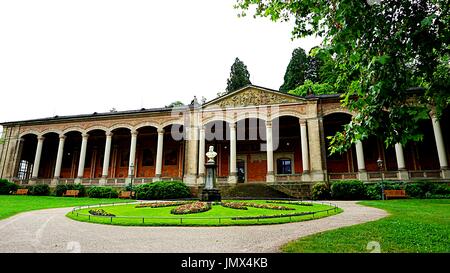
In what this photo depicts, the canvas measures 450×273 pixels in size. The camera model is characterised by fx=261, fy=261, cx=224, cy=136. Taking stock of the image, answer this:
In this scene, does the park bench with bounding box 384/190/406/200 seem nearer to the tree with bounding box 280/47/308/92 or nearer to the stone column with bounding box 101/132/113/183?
the stone column with bounding box 101/132/113/183

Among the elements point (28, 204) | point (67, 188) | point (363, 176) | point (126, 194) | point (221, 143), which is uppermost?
point (221, 143)

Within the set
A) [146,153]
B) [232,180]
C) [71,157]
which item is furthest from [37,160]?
[232,180]

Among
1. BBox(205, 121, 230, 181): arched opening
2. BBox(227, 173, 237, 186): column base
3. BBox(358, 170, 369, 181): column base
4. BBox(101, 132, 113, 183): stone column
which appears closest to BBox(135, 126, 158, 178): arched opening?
BBox(101, 132, 113, 183): stone column

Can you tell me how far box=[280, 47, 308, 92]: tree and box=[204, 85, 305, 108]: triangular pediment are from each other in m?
20.8

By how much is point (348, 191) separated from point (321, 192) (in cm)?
188

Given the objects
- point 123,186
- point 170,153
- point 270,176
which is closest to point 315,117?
point 270,176

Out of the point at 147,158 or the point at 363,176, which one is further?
the point at 147,158

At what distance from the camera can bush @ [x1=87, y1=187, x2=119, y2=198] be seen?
78.9 feet

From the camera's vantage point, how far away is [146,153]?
32.7 metres

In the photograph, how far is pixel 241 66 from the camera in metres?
50.8

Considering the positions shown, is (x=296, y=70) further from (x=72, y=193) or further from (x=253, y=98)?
(x=72, y=193)
